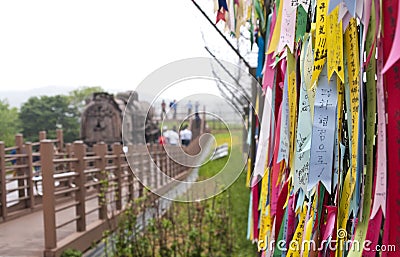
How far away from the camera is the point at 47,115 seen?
247cm

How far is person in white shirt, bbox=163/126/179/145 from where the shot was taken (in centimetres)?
76

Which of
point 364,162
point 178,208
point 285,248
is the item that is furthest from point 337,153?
point 178,208

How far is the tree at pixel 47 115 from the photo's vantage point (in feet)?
7.54

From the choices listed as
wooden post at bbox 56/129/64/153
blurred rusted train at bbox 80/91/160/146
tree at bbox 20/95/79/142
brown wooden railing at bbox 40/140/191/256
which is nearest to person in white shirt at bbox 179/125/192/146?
brown wooden railing at bbox 40/140/191/256

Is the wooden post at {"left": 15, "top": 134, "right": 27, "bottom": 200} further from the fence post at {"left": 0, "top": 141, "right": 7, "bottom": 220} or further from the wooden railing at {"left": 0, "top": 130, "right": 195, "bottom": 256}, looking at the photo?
the fence post at {"left": 0, "top": 141, "right": 7, "bottom": 220}

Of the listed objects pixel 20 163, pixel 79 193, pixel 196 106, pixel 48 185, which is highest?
pixel 196 106

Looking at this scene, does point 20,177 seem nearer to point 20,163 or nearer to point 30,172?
point 30,172

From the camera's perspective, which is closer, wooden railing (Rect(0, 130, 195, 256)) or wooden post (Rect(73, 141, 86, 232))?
wooden railing (Rect(0, 130, 195, 256))

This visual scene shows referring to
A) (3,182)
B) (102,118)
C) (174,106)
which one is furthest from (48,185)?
(174,106)

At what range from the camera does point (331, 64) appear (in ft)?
1.21

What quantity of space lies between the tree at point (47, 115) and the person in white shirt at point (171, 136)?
60.0 inches

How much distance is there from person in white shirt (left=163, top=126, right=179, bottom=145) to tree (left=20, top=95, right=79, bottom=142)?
152cm

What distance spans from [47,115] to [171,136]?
188 cm

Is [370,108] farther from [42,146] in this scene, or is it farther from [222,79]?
[42,146]
